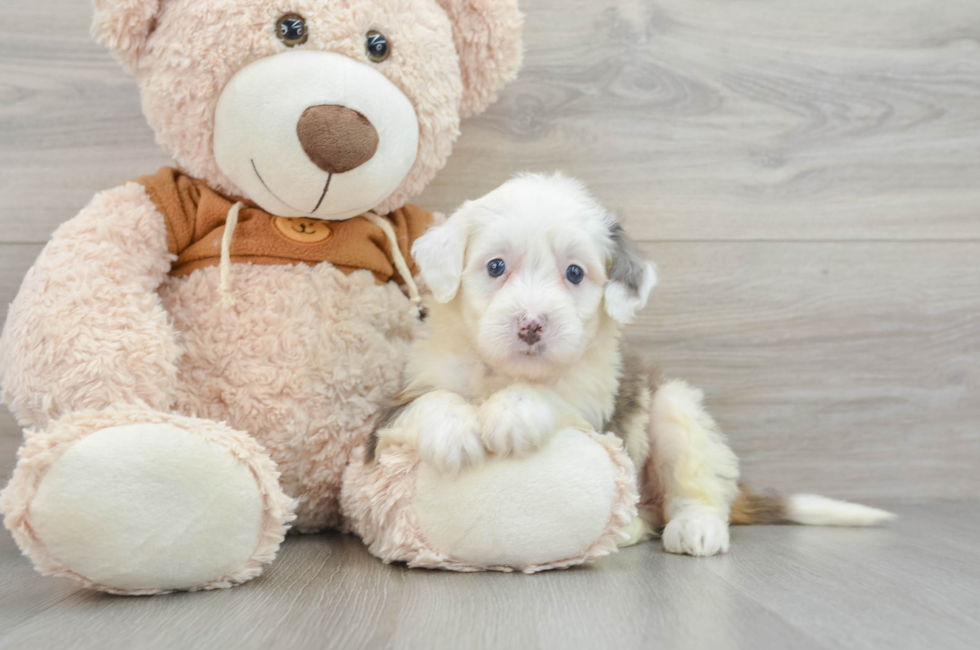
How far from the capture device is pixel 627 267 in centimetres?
148

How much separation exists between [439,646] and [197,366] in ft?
2.74

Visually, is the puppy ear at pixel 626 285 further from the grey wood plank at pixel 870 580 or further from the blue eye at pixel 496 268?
the grey wood plank at pixel 870 580

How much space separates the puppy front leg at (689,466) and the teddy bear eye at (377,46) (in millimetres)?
925

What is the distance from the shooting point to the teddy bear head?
4.75ft

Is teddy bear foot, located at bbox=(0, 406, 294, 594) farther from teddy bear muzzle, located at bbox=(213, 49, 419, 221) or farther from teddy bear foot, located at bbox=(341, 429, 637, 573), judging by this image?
teddy bear muzzle, located at bbox=(213, 49, 419, 221)

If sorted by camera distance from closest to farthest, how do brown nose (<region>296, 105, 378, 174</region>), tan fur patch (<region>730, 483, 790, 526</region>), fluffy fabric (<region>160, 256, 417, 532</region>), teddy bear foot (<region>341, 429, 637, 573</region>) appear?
teddy bear foot (<region>341, 429, 637, 573</region>), brown nose (<region>296, 105, 378, 174</region>), fluffy fabric (<region>160, 256, 417, 532</region>), tan fur patch (<region>730, 483, 790, 526</region>)

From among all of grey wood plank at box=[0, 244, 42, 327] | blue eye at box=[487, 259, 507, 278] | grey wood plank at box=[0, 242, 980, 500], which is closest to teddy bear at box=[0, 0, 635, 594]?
blue eye at box=[487, 259, 507, 278]

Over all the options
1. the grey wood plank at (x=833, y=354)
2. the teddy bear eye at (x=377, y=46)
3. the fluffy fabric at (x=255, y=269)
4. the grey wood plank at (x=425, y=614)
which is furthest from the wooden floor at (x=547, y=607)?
the teddy bear eye at (x=377, y=46)

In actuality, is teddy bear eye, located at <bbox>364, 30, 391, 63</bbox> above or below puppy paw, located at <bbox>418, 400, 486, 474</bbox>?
above

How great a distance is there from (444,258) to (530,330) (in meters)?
0.24

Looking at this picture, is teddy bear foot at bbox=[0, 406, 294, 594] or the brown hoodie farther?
the brown hoodie

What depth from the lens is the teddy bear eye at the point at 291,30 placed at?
1.47 meters

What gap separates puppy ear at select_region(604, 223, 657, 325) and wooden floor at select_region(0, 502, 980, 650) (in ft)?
1.52

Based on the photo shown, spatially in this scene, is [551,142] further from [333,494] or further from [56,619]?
[56,619]
